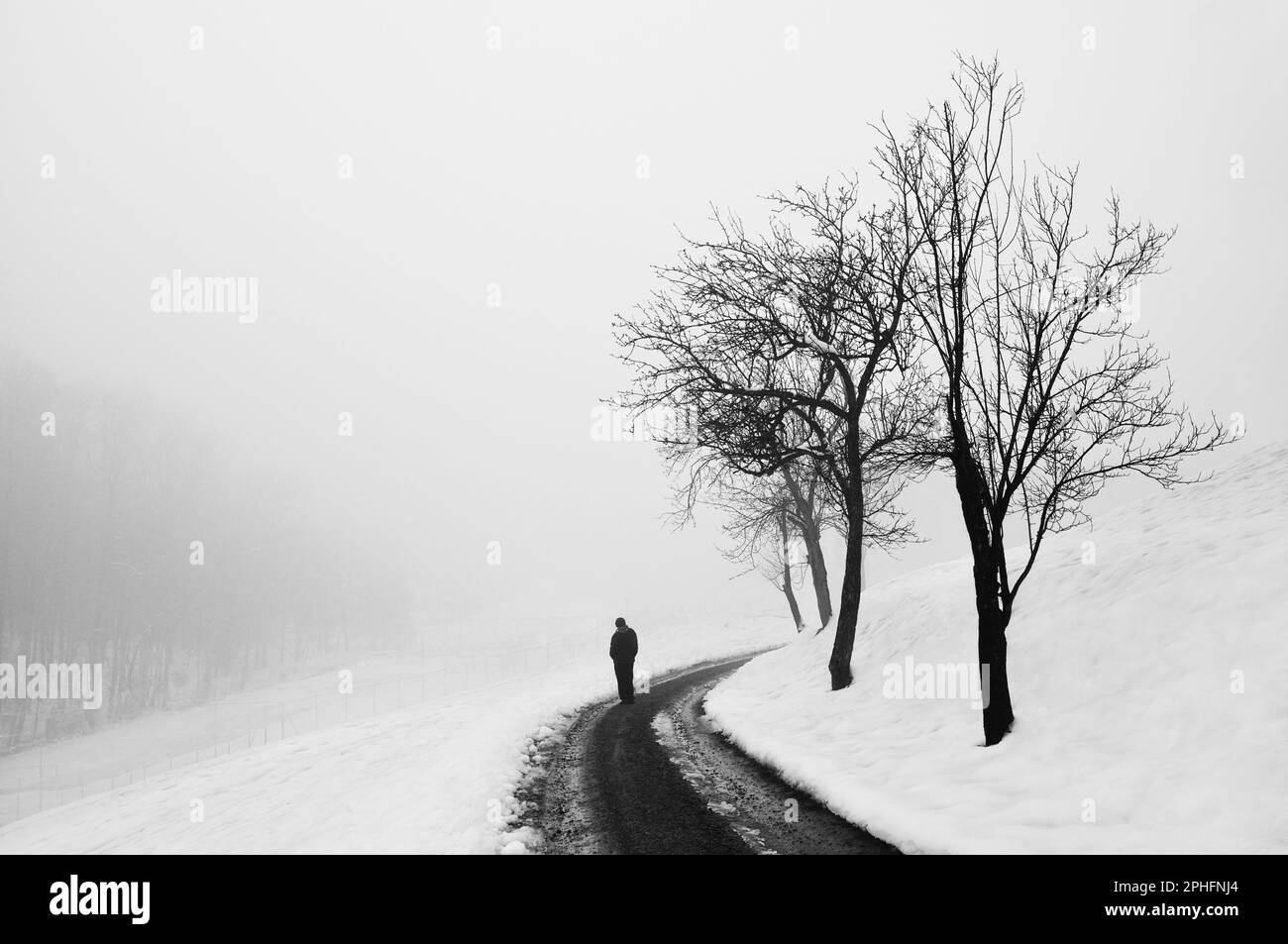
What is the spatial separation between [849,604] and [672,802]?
7028 millimetres

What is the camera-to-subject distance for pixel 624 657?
1736cm

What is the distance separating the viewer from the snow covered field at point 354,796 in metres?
8.14

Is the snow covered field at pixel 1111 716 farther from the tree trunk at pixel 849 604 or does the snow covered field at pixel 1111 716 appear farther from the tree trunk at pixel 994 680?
the tree trunk at pixel 849 604

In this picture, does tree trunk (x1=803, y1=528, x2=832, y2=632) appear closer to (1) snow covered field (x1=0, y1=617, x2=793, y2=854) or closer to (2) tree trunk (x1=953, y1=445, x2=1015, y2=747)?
(1) snow covered field (x1=0, y1=617, x2=793, y2=854)

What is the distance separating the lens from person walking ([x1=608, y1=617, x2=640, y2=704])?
17.2 m

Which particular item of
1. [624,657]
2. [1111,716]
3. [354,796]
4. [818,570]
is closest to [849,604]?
[1111,716]

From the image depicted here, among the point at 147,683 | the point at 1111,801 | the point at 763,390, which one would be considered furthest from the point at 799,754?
the point at 147,683

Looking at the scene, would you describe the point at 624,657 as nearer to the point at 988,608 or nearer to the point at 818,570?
the point at 818,570

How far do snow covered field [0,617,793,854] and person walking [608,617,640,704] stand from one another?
142 centimetres

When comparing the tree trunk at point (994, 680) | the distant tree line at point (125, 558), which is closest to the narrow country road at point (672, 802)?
the tree trunk at point (994, 680)

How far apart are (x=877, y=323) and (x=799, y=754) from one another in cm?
715

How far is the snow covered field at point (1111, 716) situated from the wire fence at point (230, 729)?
74.1 ft

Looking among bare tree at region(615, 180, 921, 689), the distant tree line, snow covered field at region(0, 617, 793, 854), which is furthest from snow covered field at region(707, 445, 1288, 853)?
the distant tree line
